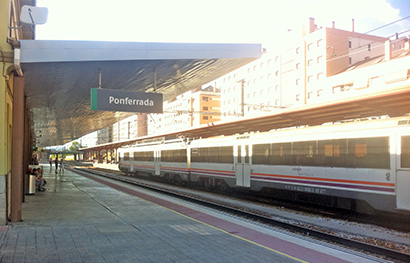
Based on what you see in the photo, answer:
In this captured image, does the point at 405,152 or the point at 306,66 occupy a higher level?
the point at 306,66

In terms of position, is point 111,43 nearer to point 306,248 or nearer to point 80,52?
point 80,52

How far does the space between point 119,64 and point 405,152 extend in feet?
27.4

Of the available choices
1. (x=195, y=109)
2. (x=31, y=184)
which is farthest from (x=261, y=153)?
(x=195, y=109)

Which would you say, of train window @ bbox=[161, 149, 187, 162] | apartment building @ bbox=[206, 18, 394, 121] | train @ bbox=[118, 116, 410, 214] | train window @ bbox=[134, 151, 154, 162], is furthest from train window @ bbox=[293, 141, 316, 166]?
apartment building @ bbox=[206, 18, 394, 121]

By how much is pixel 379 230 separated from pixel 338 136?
3.31 metres

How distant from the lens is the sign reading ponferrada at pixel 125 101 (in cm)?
1132

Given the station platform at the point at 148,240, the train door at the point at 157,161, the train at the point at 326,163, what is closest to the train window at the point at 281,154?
the train at the point at 326,163

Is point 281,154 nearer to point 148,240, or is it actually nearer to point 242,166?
point 242,166

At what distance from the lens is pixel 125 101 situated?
11742 mm

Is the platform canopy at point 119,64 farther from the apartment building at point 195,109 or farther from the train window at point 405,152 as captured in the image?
the apartment building at point 195,109

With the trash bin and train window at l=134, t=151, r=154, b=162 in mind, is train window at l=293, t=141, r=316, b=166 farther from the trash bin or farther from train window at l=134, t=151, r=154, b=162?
train window at l=134, t=151, r=154, b=162

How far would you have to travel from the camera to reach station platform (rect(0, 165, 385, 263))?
19.7 ft

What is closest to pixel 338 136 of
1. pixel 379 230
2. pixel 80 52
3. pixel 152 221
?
pixel 379 230

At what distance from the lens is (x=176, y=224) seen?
8.89 meters
